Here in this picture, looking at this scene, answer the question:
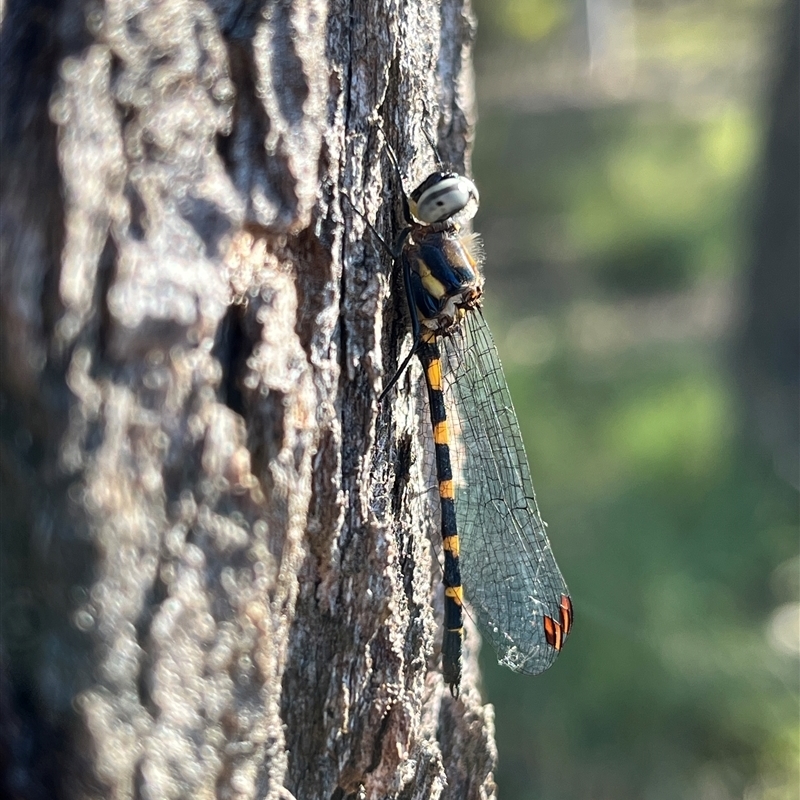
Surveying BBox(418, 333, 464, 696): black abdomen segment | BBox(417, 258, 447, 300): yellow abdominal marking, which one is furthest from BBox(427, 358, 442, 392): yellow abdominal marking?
BBox(417, 258, 447, 300): yellow abdominal marking

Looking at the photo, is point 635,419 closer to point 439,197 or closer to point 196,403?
point 439,197

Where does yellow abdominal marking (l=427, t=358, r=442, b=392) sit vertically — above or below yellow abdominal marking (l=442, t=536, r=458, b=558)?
above

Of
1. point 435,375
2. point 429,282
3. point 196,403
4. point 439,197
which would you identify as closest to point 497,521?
point 435,375

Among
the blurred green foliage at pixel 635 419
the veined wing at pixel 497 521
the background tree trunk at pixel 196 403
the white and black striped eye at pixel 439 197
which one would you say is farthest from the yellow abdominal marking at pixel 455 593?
the blurred green foliage at pixel 635 419

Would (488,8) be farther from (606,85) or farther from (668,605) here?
(668,605)

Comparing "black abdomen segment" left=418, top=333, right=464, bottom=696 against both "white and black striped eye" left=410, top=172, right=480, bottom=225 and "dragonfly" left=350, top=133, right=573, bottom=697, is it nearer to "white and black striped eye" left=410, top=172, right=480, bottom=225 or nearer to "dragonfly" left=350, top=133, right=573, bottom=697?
"dragonfly" left=350, top=133, right=573, bottom=697

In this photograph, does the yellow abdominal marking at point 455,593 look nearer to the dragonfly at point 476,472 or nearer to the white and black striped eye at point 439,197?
the dragonfly at point 476,472
